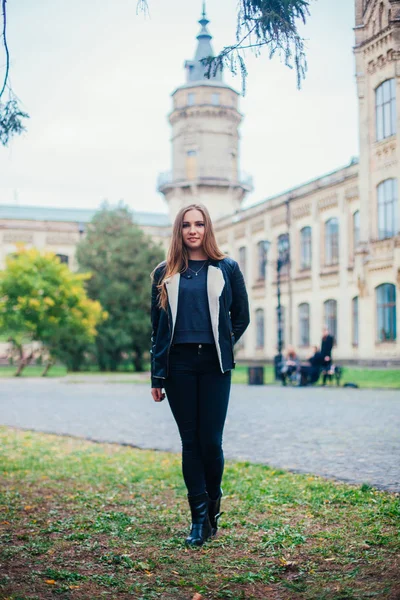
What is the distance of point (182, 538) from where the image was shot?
173 inches

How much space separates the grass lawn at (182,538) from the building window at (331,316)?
28.9 m

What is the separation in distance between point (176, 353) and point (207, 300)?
0.37 metres

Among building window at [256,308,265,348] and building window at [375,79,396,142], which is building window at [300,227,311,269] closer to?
building window at [256,308,265,348]

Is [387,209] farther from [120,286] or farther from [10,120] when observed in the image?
[10,120]

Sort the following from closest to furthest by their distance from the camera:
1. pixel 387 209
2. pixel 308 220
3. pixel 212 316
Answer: pixel 212 316, pixel 387 209, pixel 308 220

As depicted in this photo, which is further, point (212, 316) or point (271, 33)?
point (271, 33)

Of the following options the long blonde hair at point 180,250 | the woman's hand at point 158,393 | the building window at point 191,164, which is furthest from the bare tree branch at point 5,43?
the building window at point 191,164

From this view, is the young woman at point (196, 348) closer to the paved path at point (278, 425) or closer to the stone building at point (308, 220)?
the paved path at point (278, 425)

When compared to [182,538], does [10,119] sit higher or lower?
higher

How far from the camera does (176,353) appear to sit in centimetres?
431

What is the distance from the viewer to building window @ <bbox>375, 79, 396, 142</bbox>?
74.4ft

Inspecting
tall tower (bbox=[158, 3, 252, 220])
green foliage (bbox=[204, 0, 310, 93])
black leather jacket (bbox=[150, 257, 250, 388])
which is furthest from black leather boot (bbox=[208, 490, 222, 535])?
tall tower (bbox=[158, 3, 252, 220])

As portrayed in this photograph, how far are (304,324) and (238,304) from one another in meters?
33.8

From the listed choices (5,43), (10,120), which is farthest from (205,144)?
(5,43)
